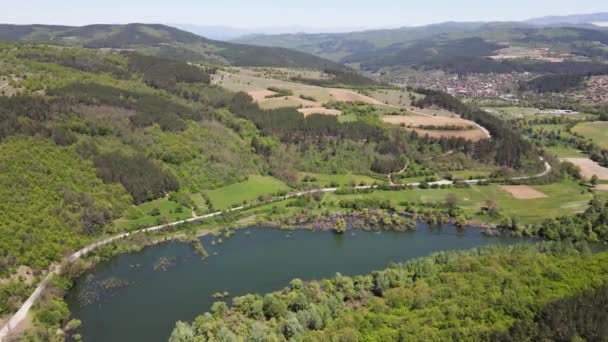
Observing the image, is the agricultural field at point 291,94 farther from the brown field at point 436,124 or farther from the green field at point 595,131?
the green field at point 595,131

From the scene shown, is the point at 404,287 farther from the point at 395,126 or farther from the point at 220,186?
the point at 395,126

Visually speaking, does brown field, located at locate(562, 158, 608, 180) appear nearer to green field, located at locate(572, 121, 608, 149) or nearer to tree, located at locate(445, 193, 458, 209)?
green field, located at locate(572, 121, 608, 149)

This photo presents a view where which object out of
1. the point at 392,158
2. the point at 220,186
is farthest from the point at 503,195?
the point at 220,186

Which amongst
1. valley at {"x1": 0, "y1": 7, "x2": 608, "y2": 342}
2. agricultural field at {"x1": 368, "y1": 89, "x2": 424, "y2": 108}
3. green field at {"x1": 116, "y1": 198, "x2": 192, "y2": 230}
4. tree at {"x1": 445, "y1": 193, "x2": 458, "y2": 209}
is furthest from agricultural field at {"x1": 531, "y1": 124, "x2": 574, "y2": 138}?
green field at {"x1": 116, "y1": 198, "x2": 192, "y2": 230}

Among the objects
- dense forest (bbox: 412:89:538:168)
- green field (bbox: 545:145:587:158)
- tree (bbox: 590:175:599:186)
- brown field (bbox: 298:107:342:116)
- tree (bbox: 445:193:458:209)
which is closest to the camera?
tree (bbox: 445:193:458:209)

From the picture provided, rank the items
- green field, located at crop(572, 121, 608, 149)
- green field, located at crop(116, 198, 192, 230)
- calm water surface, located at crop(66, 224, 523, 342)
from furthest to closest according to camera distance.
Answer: green field, located at crop(572, 121, 608, 149), green field, located at crop(116, 198, 192, 230), calm water surface, located at crop(66, 224, 523, 342)

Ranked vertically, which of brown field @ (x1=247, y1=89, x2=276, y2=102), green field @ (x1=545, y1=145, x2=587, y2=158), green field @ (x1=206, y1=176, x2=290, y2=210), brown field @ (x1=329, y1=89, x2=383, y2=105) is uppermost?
brown field @ (x1=247, y1=89, x2=276, y2=102)
